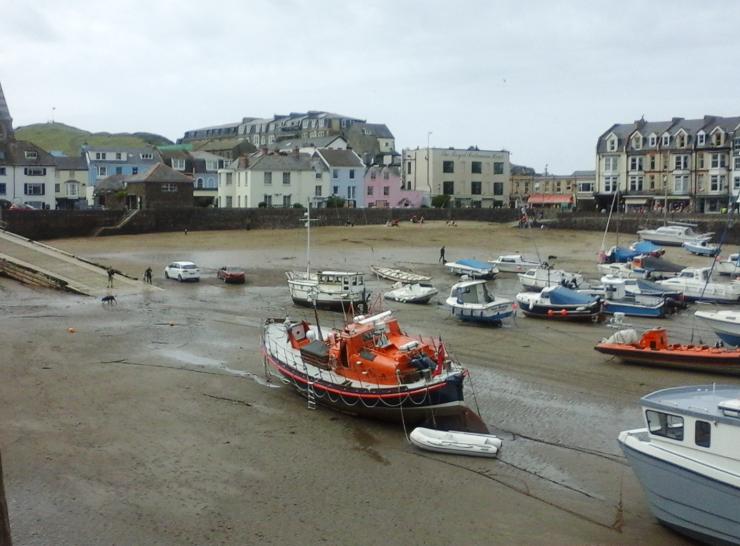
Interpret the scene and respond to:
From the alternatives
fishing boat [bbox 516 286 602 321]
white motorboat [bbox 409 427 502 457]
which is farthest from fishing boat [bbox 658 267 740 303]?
white motorboat [bbox 409 427 502 457]

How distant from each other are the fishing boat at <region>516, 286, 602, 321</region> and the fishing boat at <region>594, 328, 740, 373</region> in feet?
22.5

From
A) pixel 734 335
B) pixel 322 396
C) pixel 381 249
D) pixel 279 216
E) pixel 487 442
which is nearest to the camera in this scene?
pixel 487 442

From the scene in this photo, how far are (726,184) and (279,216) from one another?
36815 mm

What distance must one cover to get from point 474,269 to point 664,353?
19902mm

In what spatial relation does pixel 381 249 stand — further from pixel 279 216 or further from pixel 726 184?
pixel 726 184

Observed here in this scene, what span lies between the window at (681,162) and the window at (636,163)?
10.4ft

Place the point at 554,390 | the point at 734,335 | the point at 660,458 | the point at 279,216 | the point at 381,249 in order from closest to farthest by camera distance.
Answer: the point at 660,458 → the point at 554,390 → the point at 734,335 → the point at 381,249 → the point at 279,216

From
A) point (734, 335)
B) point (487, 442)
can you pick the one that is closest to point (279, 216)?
point (734, 335)

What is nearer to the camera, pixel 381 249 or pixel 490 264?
pixel 490 264

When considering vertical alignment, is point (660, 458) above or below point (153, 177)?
below

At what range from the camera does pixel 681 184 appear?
7325cm

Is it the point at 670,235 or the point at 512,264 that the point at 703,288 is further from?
the point at 670,235

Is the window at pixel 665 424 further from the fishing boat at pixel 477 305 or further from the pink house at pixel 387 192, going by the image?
the pink house at pixel 387 192

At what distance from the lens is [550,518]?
45.8ft
